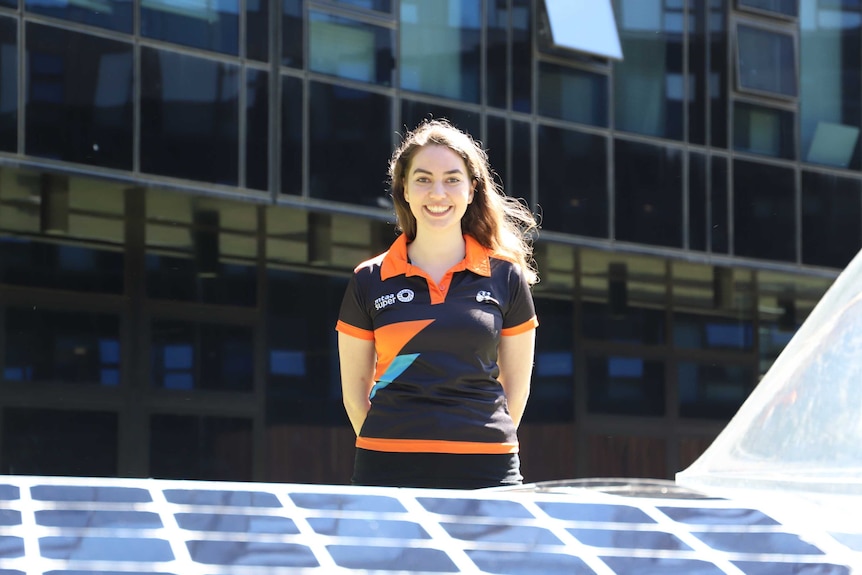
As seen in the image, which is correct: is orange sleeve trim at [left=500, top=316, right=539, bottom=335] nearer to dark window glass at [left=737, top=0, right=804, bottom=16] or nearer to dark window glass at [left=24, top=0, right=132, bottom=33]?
dark window glass at [left=24, top=0, right=132, bottom=33]

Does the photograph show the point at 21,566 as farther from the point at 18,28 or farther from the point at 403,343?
the point at 18,28

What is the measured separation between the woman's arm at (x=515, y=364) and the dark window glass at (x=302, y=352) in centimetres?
1027

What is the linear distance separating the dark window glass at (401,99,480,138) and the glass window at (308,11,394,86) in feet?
1.20

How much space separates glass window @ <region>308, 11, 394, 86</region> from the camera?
13.6m

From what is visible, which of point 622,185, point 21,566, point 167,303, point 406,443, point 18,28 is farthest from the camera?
point 622,185

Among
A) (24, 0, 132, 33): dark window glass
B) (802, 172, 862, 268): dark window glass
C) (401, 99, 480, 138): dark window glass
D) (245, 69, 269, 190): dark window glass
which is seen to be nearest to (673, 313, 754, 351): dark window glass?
(802, 172, 862, 268): dark window glass

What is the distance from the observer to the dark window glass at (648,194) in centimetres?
1571

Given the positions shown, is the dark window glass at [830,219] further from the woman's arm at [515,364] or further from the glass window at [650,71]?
the woman's arm at [515,364]

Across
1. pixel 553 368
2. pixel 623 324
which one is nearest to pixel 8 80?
pixel 553 368

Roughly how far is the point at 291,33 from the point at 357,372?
33.0ft

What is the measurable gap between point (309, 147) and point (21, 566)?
12.6m

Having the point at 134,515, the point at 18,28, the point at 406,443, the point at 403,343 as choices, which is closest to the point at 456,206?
the point at 403,343

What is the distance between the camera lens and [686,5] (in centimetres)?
1625

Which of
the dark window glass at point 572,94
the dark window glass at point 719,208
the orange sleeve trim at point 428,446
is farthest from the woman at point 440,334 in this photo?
the dark window glass at point 719,208
